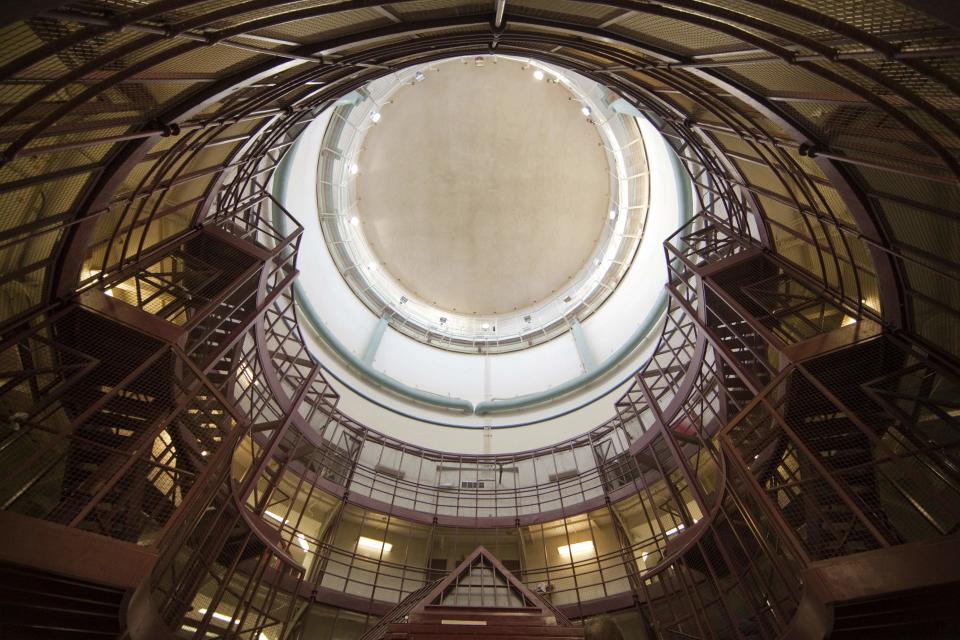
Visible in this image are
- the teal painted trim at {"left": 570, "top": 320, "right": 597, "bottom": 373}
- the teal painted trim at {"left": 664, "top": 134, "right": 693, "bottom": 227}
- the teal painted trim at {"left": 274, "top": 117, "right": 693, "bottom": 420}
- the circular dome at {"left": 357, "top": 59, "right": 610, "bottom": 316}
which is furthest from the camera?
the circular dome at {"left": 357, "top": 59, "right": 610, "bottom": 316}

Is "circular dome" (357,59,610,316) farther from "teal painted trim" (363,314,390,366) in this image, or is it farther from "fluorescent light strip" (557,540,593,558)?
"fluorescent light strip" (557,540,593,558)

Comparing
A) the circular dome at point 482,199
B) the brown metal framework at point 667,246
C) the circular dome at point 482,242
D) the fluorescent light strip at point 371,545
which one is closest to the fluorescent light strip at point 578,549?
the brown metal framework at point 667,246

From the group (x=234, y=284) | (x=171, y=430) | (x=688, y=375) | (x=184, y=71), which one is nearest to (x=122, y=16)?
(x=184, y=71)

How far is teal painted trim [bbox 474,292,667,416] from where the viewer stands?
24.9 m

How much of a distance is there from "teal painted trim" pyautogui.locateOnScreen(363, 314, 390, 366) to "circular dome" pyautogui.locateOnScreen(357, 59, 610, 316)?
430 centimetres

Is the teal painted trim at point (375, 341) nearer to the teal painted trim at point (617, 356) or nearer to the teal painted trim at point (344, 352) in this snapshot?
the teal painted trim at point (344, 352)

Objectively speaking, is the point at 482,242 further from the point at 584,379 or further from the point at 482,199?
the point at 584,379

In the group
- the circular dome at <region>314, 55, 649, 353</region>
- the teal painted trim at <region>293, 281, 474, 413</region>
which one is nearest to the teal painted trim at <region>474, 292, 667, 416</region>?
the teal painted trim at <region>293, 281, 474, 413</region>

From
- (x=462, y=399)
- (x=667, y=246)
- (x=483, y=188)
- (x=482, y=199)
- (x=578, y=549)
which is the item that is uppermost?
(x=483, y=188)

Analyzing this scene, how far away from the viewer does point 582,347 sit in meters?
28.6

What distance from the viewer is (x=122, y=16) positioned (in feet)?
15.9

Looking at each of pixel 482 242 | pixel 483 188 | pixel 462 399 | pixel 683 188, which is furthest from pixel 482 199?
pixel 683 188

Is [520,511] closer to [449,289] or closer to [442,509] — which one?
[442,509]

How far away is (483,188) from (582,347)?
44.6 feet
